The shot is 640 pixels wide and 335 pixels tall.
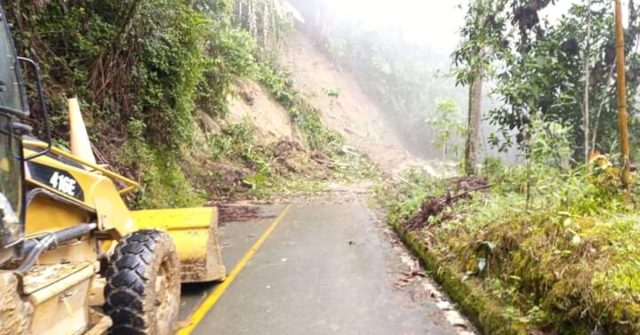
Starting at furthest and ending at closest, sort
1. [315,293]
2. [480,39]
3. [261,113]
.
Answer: [261,113] → [480,39] → [315,293]

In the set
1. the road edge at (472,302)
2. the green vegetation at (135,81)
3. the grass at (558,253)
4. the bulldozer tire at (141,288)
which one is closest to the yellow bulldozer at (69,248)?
the bulldozer tire at (141,288)

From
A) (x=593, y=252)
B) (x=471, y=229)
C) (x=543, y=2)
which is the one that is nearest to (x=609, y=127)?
(x=543, y=2)

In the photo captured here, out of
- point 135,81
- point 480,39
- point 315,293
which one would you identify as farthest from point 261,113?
point 315,293

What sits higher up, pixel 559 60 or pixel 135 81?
pixel 559 60

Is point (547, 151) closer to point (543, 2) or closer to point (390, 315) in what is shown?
point (390, 315)

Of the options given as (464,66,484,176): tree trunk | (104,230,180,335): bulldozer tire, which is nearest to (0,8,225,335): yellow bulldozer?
(104,230,180,335): bulldozer tire

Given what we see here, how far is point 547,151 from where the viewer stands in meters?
7.16

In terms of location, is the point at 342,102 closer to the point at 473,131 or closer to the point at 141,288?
the point at 473,131

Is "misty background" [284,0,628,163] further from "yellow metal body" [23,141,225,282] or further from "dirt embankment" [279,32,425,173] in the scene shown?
"yellow metal body" [23,141,225,282]

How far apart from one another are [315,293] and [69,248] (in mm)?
2905

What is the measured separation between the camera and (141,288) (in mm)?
4262

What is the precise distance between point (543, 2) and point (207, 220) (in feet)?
34.0

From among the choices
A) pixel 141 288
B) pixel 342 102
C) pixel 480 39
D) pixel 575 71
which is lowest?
pixel 141 288

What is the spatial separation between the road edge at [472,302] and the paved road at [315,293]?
0.30m
